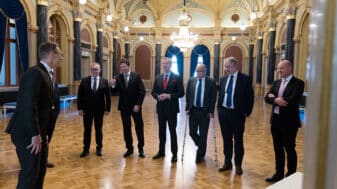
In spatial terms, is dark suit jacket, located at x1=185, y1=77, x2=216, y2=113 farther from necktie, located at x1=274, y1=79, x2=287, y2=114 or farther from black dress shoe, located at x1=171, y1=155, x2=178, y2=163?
necktie, located at x1=274, y1=79, x2=287, y2=114

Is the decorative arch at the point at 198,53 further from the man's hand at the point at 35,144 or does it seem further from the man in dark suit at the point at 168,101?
the man's hand at the point at 35,144

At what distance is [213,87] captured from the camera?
427cm

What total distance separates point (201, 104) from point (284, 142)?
4.31ft

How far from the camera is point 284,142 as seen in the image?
11.2 ft

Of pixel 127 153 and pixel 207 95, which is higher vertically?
pixel 207 95

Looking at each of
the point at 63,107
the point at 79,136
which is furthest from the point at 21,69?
the point at 79,136

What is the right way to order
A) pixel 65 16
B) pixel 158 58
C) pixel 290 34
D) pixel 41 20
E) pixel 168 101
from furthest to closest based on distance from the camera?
pixel 158 58 < pixel 65 16 < pixel 290 34 < pixel 41 20 < pixel 168 101

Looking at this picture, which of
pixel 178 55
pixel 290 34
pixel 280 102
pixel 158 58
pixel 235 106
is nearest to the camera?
pixel 280 102

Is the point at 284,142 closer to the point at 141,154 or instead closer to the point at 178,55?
the point at 141,154

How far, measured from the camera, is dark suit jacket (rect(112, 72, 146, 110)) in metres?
4.47

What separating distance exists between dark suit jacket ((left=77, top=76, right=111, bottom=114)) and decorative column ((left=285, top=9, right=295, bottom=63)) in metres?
8.74

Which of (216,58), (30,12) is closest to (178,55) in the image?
(216,58)

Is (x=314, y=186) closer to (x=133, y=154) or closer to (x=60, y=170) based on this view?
(x=60, y=170)

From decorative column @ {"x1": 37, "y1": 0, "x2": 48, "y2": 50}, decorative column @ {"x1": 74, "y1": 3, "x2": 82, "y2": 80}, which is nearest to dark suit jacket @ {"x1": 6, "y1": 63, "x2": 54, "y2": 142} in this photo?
decorative column @ {"x1": 37, "y1": 0, "x2": 48, "y2": 50}
